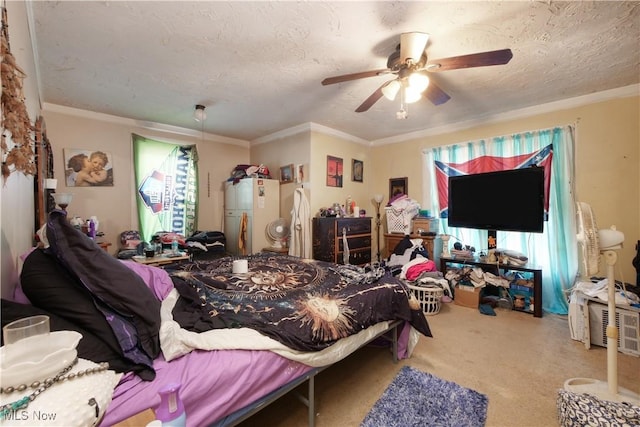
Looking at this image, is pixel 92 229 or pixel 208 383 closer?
pixel 208 383

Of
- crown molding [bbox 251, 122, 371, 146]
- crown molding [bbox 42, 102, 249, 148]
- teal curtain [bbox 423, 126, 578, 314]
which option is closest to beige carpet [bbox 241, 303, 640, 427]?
teal curtain [bbox 423, 126, 578, 314]

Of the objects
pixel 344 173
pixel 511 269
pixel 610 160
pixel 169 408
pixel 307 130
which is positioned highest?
pixel 307 130

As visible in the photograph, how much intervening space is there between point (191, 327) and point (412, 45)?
2.21 metres

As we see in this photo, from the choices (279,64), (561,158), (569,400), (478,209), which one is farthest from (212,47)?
(561,158)

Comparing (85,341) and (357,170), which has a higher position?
(357,170)

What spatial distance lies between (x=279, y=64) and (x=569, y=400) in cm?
302

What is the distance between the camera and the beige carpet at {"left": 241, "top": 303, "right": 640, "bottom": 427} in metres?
1.57

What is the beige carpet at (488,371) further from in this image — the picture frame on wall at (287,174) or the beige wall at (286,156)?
the picture frame on wall at (287,174)

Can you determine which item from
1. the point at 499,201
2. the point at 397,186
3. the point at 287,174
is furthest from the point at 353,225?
the point at 499,201

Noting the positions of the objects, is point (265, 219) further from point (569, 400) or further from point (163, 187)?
point (569, 400)

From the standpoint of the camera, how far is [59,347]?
777 millimetres

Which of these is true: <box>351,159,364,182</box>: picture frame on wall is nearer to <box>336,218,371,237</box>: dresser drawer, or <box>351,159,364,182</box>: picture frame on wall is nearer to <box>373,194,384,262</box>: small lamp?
<box>373,194,384,262</box>: small lamp

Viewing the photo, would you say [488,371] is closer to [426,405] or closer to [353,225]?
[426,405]

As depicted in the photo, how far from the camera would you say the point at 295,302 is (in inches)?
64.0
